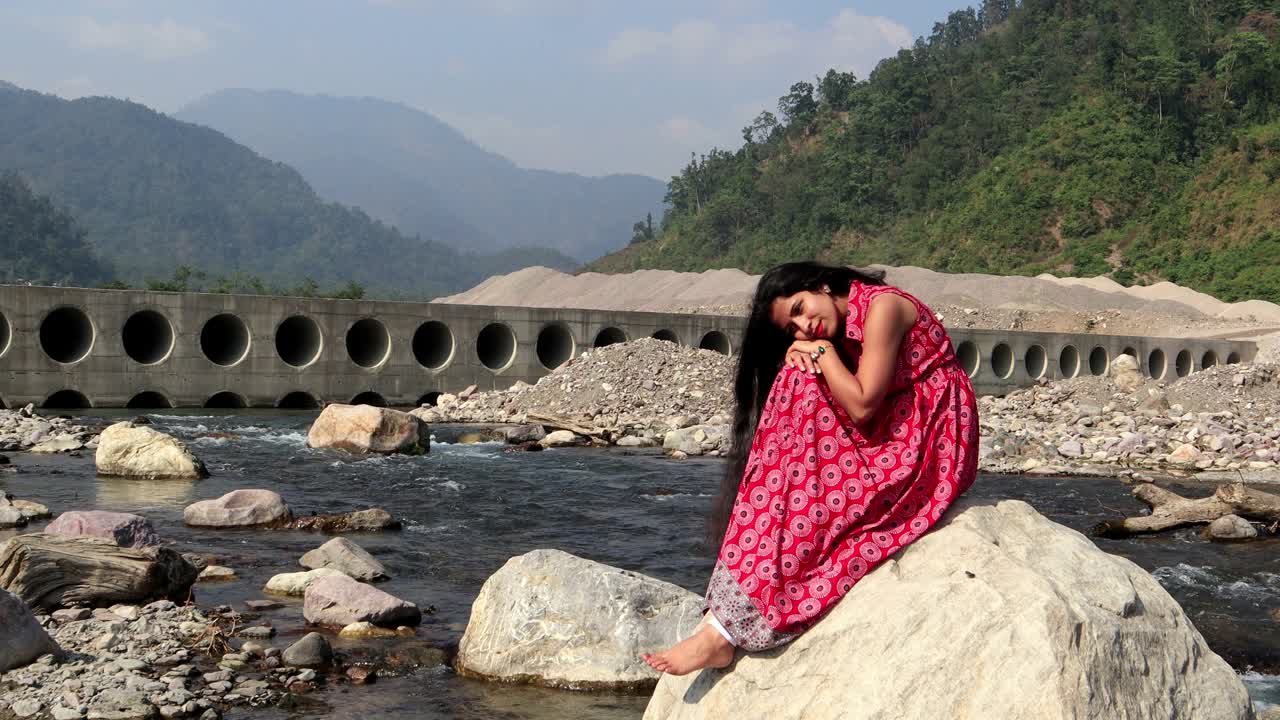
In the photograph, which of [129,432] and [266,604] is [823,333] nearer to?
[266,604]

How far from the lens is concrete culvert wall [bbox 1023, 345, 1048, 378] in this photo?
115 feet

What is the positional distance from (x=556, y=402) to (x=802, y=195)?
57838 millimetres

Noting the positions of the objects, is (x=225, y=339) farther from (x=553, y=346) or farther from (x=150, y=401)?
(x=553, y=346)

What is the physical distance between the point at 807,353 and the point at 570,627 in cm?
252

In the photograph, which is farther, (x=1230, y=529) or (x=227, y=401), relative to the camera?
(x=227, y=401)

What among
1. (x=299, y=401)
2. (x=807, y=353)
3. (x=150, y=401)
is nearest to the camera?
(x=807, y=353)

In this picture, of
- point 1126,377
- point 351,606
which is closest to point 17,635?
point 351,606

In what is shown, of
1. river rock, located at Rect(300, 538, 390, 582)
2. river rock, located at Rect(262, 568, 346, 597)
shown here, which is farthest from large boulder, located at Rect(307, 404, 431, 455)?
river rock, located at Rect(262, 568, 346, 597)

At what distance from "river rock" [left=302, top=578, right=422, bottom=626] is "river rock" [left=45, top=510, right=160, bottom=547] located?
1.74m

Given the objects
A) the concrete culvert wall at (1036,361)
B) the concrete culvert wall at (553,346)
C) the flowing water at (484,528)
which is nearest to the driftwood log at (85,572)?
the flowing water at (484,528)

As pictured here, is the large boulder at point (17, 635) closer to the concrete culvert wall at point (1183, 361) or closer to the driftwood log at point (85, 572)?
the driftwood log at point (85, 572)

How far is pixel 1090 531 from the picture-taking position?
1068 cm

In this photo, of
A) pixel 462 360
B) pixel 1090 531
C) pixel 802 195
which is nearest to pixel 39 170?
pixel 802 195

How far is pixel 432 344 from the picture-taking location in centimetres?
2538
